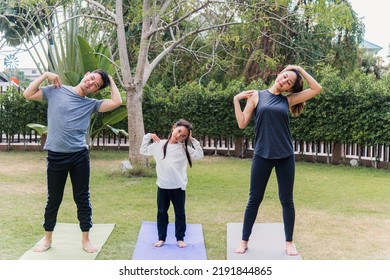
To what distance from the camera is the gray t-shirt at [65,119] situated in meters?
3.22

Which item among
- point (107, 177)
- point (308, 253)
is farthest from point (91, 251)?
point (107, 177)

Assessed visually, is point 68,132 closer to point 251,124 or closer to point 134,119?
point 134,119

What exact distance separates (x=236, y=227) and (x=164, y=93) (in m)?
6.85

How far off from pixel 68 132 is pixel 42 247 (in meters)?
0.90

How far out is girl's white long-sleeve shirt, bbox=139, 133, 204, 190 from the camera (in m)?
3.47

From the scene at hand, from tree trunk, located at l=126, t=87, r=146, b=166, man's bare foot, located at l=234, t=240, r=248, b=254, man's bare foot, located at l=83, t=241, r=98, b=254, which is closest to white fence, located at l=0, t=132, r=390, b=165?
tree trunk, located at l=126, t=87, r=146, b=166

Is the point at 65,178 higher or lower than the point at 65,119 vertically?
lower

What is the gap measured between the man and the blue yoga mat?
1.25ft

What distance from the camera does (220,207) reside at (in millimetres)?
5125

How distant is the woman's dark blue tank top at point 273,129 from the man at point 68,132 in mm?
1054

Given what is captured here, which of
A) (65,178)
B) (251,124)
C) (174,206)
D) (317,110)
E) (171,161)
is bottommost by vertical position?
(174,206)

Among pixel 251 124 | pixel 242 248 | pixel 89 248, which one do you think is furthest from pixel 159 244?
pixel 251 124

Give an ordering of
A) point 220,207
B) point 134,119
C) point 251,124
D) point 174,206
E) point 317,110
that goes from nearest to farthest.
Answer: point 174,206 < point 220,207 < point 134,119 < point 317,110 < point 251,124

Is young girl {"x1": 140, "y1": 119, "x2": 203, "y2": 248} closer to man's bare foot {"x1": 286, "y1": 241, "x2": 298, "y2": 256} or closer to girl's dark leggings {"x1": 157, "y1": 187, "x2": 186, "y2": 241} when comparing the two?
girl's dark leggings {"x1": 157, "y1": 187, "x2": 186, "y2": 241}
